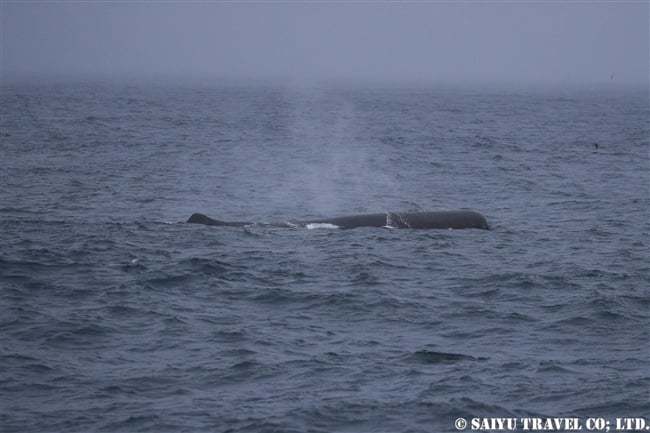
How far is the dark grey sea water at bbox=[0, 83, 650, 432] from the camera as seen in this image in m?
17.1

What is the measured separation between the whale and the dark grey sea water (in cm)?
59

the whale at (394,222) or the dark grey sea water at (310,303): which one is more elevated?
the whale at (394,222)

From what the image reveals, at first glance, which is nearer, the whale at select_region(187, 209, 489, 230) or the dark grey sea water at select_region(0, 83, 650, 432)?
the dark grey sea water at select_region(0, 83, 650, 432)

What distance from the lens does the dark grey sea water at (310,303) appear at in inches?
672

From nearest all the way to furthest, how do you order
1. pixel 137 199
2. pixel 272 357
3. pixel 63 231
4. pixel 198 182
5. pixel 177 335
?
pixel 272 357
pixel 177 335
pixel 63 231
pixel 137 199
pixel 198 182

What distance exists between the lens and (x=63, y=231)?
106ft

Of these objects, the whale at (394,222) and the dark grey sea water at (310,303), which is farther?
the whale at (394,222)

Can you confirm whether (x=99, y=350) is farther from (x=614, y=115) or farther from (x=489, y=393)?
(x=614, y=115)

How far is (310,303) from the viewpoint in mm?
23469

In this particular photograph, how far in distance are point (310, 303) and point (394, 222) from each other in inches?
429

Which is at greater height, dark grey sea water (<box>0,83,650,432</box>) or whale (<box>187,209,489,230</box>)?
whale (<box>187,209,489,230</box>)

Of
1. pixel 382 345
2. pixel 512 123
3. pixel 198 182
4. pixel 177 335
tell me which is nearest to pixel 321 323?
pixel 382 345

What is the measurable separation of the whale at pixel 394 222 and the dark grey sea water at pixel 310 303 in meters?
0.59

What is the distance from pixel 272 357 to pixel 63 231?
50.4 feet
